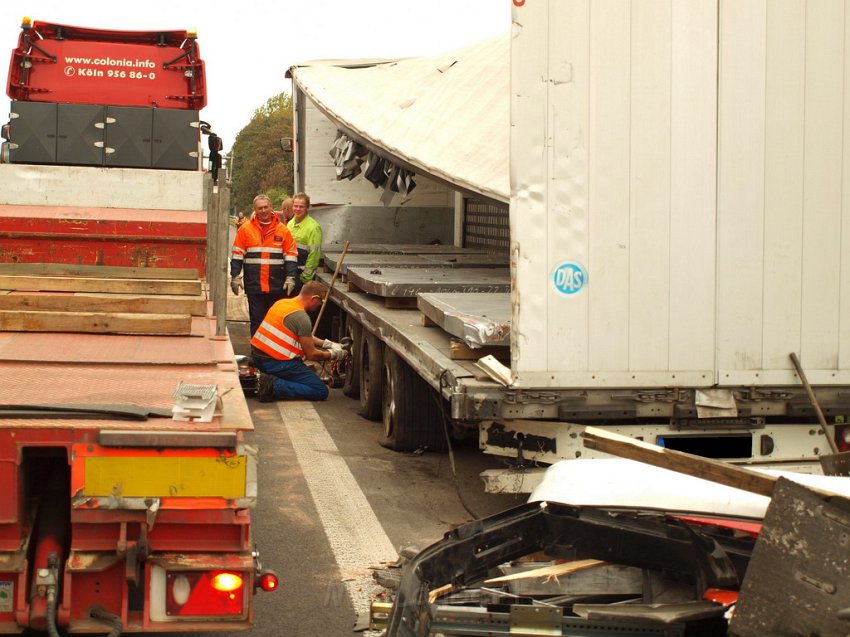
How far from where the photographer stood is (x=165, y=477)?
435cm

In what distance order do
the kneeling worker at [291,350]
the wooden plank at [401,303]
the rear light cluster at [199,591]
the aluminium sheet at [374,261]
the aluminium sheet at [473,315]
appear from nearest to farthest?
the rear light cluster at [199,591] → the aluminium sheet at [473,315] → the wooden plank at [401,303] → the kneeling worker at [291,350] → the aluminium sheet at [374,261]

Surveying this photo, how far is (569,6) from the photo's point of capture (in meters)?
6.67

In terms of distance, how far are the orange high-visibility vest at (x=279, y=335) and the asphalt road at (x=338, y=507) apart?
2.39 feet

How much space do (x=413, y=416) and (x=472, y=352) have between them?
7.46ft

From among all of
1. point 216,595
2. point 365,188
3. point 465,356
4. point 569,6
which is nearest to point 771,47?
point 569,6

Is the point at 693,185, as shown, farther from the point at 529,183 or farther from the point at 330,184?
the point at 330,184

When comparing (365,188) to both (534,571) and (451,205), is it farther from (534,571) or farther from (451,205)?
(534,571)

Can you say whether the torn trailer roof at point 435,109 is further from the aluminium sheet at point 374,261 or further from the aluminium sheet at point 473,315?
the aluminium sheet at point 473,315

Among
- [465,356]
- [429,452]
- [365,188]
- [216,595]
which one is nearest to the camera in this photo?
[216,595]

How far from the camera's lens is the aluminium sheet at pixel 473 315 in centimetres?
727

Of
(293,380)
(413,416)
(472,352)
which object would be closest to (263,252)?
(293,380)

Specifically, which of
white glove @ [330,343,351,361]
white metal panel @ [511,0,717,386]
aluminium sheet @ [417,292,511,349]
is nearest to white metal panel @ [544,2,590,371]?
white metal panel @ [511,0,717,386]

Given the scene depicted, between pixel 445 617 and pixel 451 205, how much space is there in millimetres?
14415

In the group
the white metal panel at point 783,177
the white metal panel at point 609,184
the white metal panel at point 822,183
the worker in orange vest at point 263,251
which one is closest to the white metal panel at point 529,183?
the white metal panel at point 609,184
